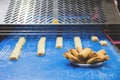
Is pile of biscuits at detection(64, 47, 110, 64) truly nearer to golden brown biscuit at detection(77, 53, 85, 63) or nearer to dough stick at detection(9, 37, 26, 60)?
golden brown biscuit at detection(77, 53, 85, 63)

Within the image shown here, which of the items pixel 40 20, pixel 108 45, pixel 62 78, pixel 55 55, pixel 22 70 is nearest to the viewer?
pixel 62 78

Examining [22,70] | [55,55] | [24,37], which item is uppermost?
[22,70]

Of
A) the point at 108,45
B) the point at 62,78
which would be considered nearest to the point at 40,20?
the point at 108,45

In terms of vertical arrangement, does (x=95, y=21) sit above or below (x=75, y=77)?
below

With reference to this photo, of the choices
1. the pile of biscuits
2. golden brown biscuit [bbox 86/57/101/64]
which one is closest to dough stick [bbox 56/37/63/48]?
the pile of biscuits

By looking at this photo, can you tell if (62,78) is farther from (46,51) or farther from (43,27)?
(43,27)

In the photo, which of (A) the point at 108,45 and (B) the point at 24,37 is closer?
(A) the point at 108,45

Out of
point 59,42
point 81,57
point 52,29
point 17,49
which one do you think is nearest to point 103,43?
point 59,42

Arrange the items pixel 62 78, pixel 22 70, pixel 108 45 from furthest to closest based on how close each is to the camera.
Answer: pixel 108 45 → pixel 22 70 → pixel 62 78
